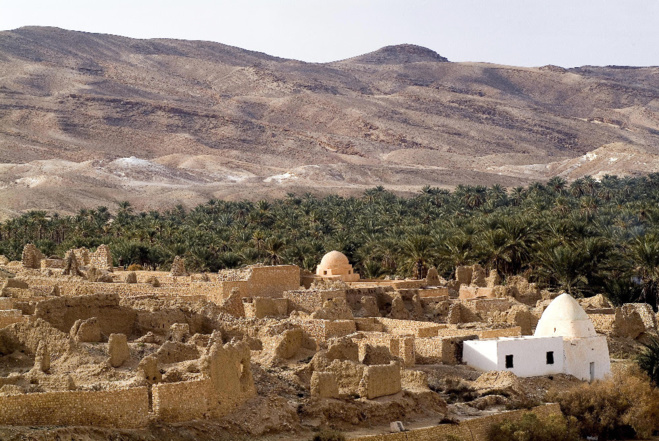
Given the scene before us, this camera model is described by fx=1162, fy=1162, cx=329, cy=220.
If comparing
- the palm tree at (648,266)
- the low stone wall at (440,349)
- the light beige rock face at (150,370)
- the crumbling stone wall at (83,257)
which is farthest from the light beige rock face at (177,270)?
the palm tree at (648,266)

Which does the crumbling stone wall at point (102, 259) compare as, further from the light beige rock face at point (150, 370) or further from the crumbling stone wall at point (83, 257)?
the light beige rock face at point (150, 370)

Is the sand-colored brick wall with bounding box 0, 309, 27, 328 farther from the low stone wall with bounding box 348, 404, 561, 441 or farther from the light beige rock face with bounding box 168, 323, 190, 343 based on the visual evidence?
the low stone wall with bounding box 348, 404, 561, 441

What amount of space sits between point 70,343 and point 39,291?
917 cm

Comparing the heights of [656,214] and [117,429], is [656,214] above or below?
above

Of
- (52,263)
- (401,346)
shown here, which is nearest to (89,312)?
(401,346)

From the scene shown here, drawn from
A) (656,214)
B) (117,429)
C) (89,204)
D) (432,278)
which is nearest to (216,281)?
(432,278)

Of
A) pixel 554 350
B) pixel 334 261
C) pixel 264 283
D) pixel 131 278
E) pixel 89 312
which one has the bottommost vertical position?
pixel 554 350

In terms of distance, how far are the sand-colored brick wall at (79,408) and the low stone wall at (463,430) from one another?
398cm

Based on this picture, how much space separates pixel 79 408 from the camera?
16672 mm

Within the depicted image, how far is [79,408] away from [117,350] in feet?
12.9

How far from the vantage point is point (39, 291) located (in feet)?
96.2

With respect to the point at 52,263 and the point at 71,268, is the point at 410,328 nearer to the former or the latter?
the point at 71,268

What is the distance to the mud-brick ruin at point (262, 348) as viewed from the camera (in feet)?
60.4

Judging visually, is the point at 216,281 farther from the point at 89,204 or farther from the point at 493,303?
the point at 89,204
